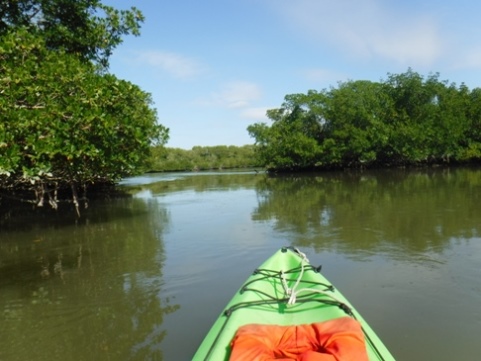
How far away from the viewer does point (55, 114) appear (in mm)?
8891

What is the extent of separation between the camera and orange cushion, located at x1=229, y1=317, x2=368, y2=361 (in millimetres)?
3227

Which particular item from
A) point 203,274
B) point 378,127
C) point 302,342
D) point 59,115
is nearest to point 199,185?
point 378,127

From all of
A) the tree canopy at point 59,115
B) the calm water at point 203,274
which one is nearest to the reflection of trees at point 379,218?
the calm water at point 203,274

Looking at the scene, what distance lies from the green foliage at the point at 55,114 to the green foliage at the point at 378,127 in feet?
113

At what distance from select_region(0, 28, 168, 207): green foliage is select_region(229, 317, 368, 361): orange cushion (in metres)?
6.66

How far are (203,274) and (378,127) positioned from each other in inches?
1513

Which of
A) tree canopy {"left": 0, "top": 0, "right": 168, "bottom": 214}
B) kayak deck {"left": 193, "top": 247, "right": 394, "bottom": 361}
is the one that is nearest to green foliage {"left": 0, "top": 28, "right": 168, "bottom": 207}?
tree canopy {"left": 0, "top": 0, "right": 168, "bottom": 214}

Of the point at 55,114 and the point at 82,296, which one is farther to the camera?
the point at 55,114

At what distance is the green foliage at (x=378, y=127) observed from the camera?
135 ft

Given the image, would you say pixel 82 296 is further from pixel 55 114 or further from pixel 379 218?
pixel 379 218

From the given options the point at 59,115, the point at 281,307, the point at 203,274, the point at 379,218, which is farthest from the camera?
the point at 379,218

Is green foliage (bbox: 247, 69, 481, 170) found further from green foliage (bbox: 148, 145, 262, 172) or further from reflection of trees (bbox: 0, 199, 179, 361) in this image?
reflection of trees (bbox: 0, 199, 179, 361)

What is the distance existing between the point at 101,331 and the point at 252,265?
3.47m

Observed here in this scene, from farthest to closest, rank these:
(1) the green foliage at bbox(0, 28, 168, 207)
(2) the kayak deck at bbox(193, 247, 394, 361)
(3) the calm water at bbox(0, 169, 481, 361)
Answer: (1) the green foliage at bbox(0, 28, 168, 207) → (3) the calm water at bbox(0, 169, 481, 361) → (2) the kayak deck at bbox(193, 247, 394, 361)
